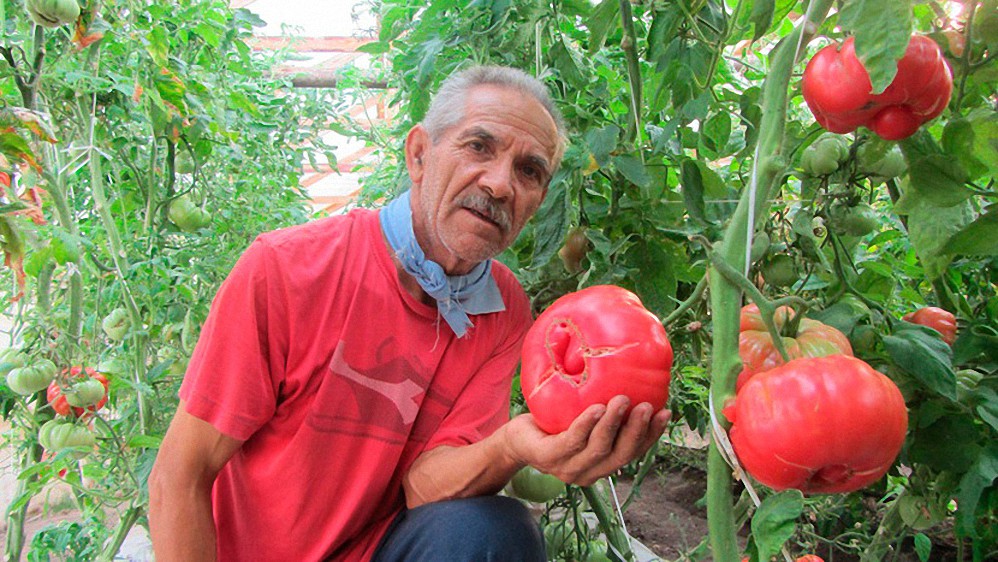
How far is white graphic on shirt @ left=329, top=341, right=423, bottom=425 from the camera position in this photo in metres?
1.19

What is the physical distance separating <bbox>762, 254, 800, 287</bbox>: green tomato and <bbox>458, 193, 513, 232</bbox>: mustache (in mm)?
404

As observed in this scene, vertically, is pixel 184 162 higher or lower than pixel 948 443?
higher

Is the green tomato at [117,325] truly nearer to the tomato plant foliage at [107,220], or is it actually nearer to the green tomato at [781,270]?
the tomato plant foliage at [107,220]

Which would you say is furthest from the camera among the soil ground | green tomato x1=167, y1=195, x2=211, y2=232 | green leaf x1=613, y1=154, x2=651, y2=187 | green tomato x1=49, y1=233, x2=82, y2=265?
the soil ground

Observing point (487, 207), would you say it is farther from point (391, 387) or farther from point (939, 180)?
point (939, 180)

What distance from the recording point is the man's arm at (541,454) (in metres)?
0.80

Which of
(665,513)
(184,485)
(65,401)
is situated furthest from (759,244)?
(665,513)

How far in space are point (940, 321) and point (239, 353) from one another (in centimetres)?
100

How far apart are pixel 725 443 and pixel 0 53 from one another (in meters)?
1.42

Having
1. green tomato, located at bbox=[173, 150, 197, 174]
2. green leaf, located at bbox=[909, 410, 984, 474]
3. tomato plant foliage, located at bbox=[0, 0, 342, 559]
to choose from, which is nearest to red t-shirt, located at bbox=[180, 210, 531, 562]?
tomato plant foliage, located at bbox=[0, 0, 342, 559]

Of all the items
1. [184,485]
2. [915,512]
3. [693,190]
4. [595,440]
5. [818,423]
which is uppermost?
[693,190]

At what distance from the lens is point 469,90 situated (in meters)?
1.25

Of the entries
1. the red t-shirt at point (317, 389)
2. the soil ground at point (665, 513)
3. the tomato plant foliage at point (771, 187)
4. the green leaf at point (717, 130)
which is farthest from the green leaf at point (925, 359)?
the soil ground at point (665, 513)

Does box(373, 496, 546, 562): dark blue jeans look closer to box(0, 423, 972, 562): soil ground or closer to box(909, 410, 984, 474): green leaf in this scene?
box(909, 410, 984, 474): green leaf
